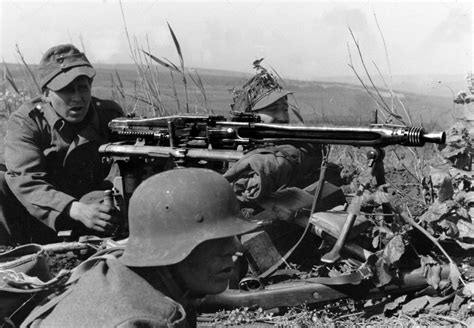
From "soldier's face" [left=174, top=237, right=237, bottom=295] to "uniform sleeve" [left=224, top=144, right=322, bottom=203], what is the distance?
208cm

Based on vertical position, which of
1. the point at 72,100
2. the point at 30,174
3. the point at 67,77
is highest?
the point at 67,77

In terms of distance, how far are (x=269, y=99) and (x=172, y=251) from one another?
3299 mm

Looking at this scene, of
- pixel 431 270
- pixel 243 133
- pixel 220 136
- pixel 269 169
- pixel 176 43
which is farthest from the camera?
pixel 176 43

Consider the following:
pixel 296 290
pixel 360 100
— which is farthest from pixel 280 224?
pixel 360 100

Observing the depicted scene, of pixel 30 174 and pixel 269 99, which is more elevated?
pixel 269 99

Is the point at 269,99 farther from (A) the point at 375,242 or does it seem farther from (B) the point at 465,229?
(B) the point at 465,229

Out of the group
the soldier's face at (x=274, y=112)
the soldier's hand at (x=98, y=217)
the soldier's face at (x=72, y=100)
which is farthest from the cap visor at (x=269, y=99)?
the soldier's face at (x=72, y=100)

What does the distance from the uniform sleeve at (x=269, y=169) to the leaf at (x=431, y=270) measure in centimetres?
136

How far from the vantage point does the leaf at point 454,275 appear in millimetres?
4320

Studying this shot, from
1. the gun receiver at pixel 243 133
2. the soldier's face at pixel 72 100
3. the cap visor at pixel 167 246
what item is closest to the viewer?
the cap visor at pixel 167 246

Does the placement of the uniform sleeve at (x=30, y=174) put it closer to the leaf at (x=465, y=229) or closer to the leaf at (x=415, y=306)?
the leaf at (x=415, y=306)

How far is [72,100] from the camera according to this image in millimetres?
6480

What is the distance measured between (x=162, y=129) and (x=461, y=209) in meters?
2.52

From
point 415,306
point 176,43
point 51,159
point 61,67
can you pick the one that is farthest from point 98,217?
point 415,306
